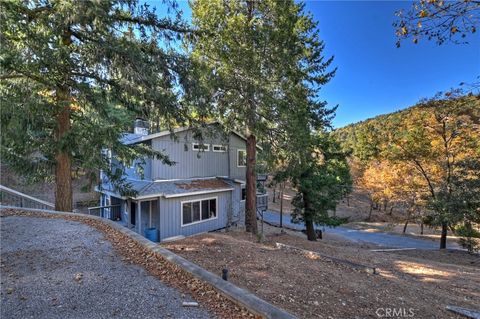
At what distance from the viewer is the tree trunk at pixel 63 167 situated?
780 cm

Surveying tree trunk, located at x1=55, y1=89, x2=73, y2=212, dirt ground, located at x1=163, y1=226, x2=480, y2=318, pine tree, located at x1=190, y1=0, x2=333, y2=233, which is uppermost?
pine tree, located at x1=190, y1=0, x2=333, y2=233

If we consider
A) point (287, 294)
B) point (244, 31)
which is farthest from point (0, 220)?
point (244, 31)

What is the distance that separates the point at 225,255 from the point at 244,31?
26.0ft

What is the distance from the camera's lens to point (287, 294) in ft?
14.1

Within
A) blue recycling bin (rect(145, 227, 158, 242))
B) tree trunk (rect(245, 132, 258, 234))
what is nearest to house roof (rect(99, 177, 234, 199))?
blue recycling bin (rect(145, 227, 158, 242))

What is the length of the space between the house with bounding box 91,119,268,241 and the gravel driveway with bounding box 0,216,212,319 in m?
5.90

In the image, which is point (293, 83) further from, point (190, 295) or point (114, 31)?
point (190, 295)

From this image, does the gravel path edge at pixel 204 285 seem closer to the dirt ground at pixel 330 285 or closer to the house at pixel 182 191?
the dirt ground at pixel 330 285

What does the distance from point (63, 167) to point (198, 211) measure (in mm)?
6742

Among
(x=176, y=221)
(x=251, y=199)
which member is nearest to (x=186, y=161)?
(x=176, y=221)

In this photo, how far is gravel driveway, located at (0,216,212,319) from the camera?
307 centimetres

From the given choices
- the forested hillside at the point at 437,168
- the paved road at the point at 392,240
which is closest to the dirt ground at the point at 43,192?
the forested hillside at the point at 437,168

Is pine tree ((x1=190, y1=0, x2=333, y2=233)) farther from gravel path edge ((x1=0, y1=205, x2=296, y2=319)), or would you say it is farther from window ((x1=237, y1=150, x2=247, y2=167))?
gravel path edge ((x1=0, y1=205, x2=296, y2=319))

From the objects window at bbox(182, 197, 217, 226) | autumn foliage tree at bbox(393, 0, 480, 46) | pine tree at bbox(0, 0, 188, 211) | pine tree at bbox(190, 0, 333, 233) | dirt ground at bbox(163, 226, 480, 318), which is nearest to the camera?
autumn foliage tree at bbox(393, 0, 480, 46)
